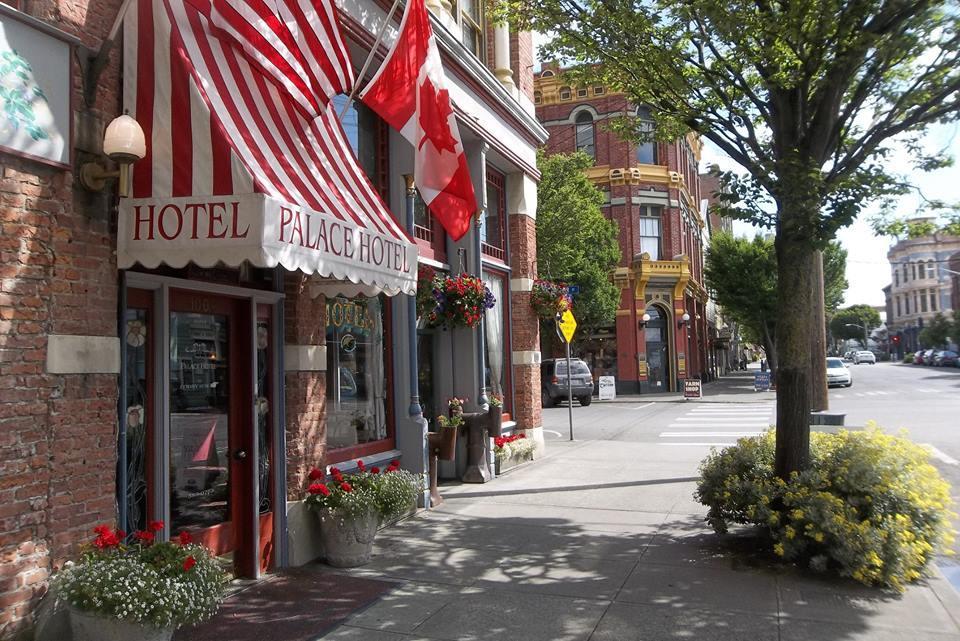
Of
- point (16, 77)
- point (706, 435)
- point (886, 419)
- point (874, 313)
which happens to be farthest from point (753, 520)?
point (874, 313)

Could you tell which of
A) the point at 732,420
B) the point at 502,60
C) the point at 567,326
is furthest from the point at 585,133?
the point at 502,60

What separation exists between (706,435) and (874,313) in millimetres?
142848

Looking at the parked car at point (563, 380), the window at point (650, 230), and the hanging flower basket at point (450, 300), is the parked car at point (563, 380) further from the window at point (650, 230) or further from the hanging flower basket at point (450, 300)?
the hanging flower basket at point (450, 300)

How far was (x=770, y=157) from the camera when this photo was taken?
7.44 meters

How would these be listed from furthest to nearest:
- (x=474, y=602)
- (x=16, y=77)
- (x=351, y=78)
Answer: (x=351, y=78) < (x=474, y=602) < (x=16, y=77)

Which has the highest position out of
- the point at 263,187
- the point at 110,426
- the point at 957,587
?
the point at 263,187

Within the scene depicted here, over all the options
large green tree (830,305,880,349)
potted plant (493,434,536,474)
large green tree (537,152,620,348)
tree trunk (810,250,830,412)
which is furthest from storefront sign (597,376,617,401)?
large green tree (830,305,880,349)

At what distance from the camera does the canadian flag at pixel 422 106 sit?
6.66 m

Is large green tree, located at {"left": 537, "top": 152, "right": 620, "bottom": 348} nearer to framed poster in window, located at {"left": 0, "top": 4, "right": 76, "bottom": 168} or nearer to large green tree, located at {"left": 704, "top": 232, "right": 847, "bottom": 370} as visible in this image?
large green tree, located at {"left": 704, "top": 232, "right": 847, "bottom": 370}

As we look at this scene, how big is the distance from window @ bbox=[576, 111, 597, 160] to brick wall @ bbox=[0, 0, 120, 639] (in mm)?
31419

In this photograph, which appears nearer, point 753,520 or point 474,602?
point 474,602

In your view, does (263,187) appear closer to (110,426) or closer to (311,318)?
(110,426)

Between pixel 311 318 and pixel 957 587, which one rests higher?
pixel 311 318

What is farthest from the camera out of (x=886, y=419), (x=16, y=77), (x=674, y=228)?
(x=674, y=228)
